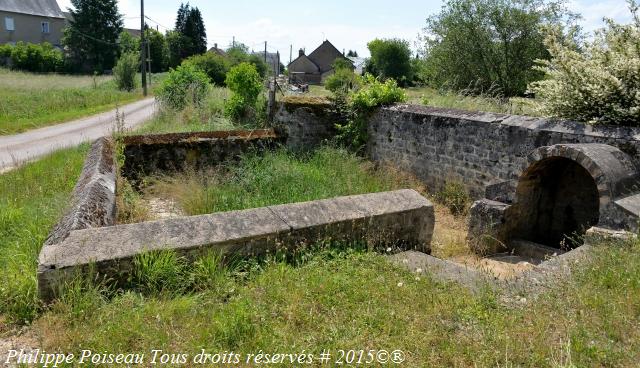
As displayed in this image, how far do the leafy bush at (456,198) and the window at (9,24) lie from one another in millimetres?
61337

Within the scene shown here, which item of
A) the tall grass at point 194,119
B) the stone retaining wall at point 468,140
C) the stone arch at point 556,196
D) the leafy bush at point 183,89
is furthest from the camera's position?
the leafy bush at point 183,89

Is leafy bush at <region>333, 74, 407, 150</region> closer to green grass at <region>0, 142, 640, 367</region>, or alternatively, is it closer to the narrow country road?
the narrow country road

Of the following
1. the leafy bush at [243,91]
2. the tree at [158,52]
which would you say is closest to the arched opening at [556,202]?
the leafy bush at [243,91]

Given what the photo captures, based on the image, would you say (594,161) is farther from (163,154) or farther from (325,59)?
(325,59)

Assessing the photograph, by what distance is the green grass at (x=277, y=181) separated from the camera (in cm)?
652

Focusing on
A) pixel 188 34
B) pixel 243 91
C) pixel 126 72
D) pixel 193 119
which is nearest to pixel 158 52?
pixel 188 34

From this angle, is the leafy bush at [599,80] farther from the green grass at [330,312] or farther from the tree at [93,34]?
the tree at [93,34]

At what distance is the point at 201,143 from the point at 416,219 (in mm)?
5236

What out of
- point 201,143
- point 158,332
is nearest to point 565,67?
point 201,143

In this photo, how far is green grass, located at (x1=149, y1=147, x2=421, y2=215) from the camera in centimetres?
652

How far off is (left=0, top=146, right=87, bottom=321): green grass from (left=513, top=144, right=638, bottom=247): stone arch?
573 cm

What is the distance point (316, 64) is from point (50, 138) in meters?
61.8

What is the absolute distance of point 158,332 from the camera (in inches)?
112

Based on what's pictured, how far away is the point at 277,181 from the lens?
739 cm
